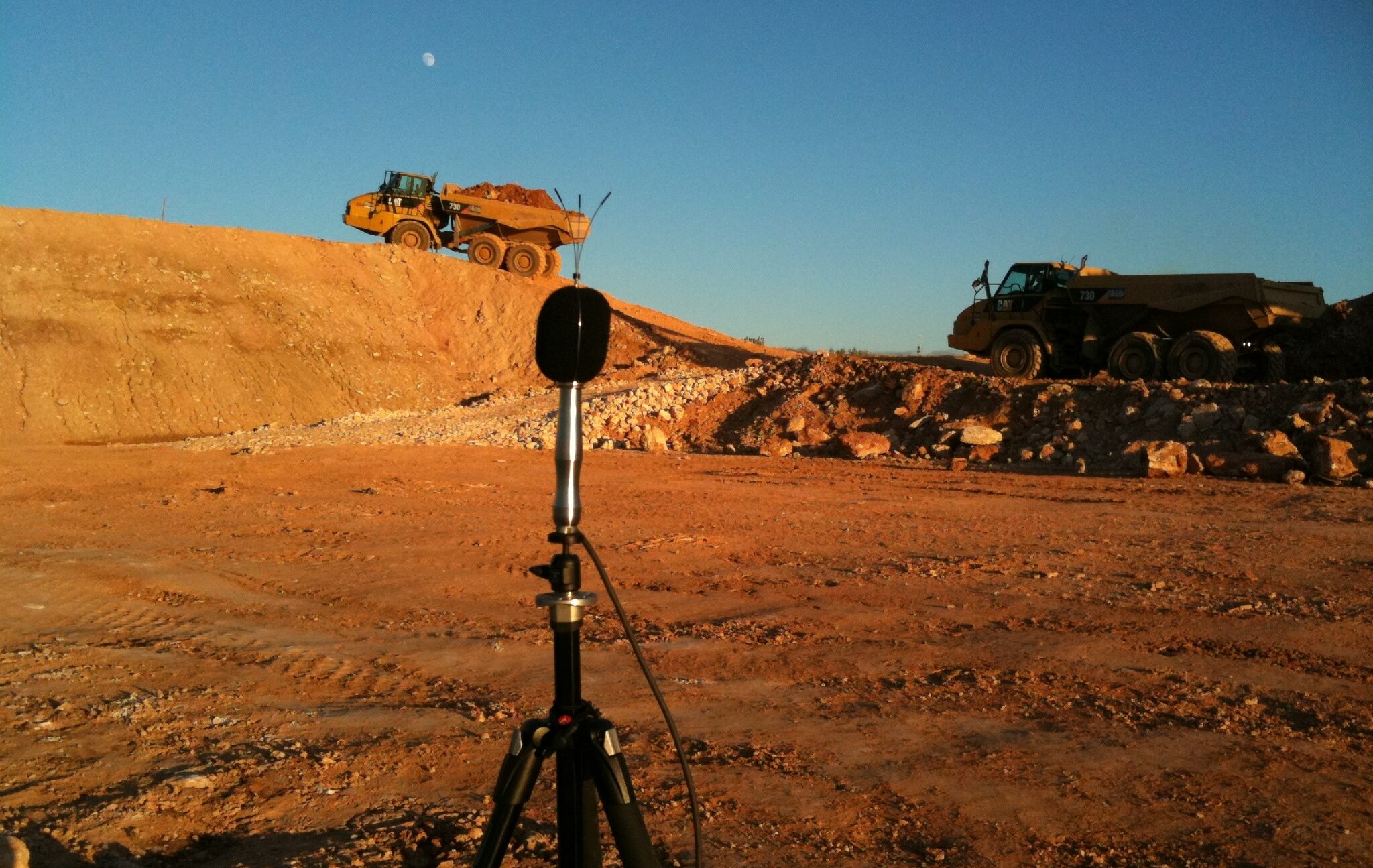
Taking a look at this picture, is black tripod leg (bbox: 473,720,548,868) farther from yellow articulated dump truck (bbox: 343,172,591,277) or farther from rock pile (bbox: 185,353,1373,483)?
yellow articulated dump truck (bbox: 343,172,591,277)

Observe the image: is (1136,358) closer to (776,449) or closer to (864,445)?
(864,445)

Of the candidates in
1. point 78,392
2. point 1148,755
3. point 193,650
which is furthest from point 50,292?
point 1148,755

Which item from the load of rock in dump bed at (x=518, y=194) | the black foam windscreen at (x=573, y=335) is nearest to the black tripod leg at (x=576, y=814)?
the black foam windscreen at (x=573, y=335)

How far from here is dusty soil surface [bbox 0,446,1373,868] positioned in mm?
3764

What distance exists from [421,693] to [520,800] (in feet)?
10.8

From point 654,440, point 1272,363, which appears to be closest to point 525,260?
point 654,440

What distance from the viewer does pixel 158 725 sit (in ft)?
15.6

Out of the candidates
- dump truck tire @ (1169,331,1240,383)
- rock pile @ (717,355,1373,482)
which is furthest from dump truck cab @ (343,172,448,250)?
dump truck tire @ (1169,331,1240,383)

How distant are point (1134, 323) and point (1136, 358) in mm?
1047

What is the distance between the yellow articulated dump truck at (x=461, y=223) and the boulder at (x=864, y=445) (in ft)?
62.7

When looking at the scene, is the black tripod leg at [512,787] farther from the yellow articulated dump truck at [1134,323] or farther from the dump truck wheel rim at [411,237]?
the dump truck wheel rim at [411,237]

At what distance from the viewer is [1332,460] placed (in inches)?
502

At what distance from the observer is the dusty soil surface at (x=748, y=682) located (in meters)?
3.76

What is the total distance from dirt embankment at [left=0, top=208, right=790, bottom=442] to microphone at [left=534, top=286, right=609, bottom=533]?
24459 mm
